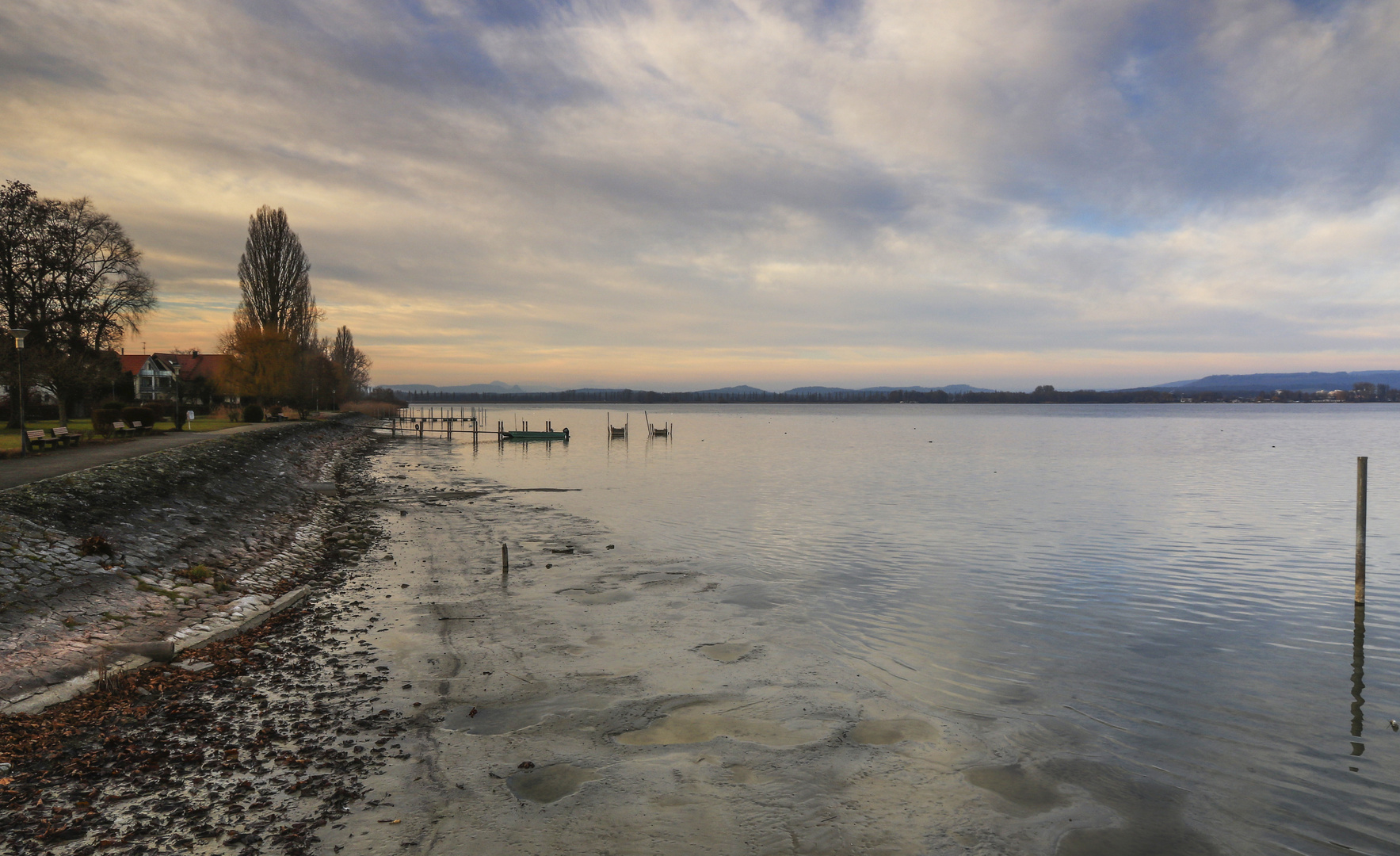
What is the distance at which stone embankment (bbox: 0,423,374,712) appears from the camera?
10773mm

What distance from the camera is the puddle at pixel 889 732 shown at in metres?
9.12

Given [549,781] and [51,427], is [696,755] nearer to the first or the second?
[549,781]

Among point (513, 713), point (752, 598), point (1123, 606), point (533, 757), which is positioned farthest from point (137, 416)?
point (1123, 606)

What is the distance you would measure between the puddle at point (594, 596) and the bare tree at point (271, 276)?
231 ft

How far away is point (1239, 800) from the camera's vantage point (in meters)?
7.82

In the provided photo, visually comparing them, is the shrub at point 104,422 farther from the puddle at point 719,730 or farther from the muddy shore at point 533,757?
the puddle at point 719,730

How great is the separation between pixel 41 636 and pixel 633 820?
31.7 ft

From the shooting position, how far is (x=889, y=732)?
30.7 ft

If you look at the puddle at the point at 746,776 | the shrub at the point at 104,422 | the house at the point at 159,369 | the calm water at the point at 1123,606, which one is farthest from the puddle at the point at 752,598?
the house at the point at 159,369

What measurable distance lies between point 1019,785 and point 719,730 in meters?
3.55

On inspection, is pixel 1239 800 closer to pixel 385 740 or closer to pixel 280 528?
pixel 385 740

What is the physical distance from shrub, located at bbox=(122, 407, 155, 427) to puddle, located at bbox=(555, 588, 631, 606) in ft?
119

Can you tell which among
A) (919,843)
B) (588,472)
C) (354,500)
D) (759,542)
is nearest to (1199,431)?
(588,472)

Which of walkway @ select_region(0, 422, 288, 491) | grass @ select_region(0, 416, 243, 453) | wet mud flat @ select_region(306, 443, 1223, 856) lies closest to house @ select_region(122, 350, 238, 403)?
grass @ select_region(0, 416, 243, 453)
